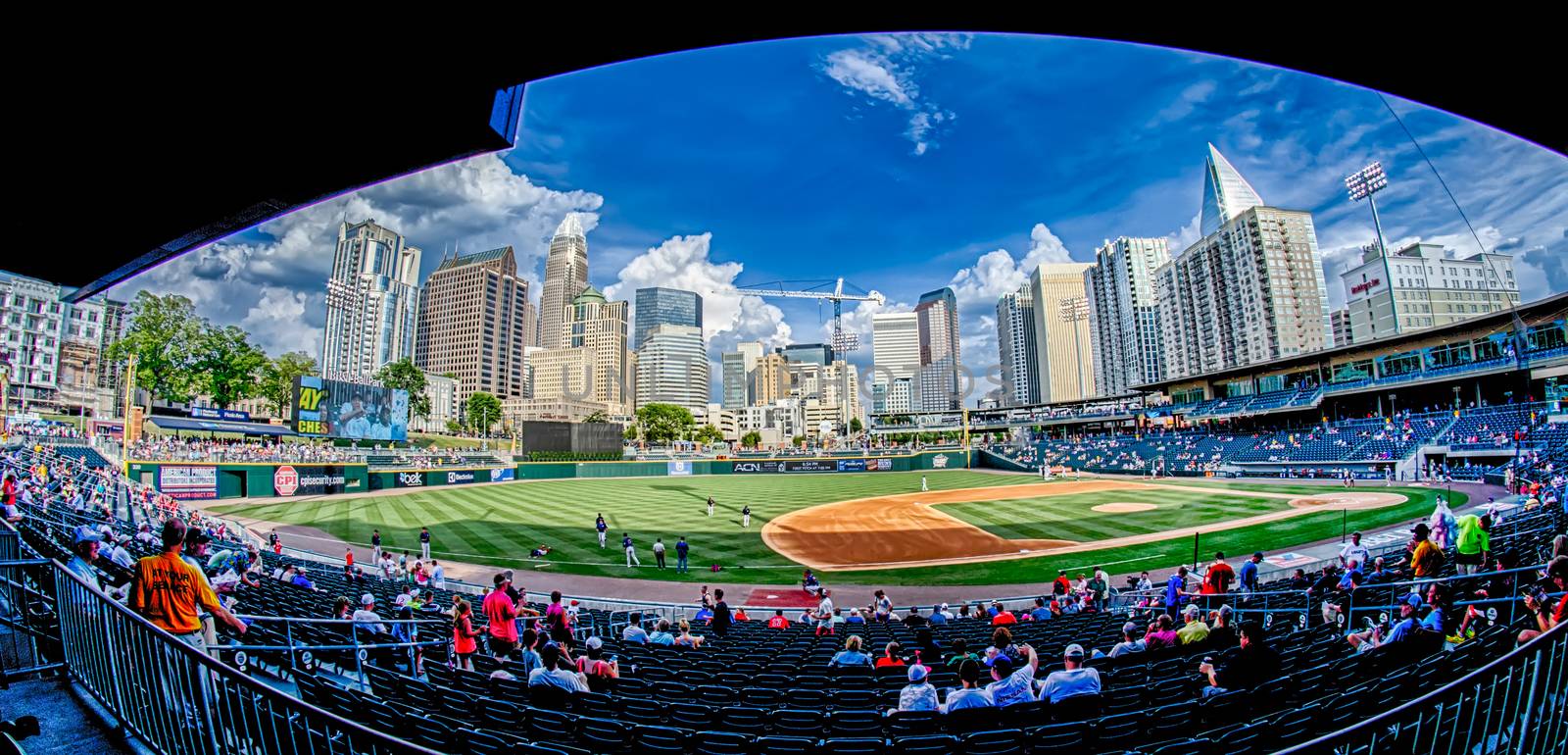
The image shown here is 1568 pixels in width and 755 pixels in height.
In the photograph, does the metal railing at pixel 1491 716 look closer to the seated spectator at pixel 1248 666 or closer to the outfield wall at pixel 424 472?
the seated spectator at pixel 1248 666

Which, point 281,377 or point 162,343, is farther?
point 281,377

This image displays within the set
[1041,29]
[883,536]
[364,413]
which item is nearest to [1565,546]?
[1041,29]

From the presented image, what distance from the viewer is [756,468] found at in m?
73.4

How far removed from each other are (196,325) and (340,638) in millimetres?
78926

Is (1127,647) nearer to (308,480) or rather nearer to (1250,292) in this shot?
(308,480)

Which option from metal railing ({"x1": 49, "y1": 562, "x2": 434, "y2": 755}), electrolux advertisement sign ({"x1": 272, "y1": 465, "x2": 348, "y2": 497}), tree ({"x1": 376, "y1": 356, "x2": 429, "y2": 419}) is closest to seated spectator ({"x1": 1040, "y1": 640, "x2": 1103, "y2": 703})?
metal railing ({"x1": 49, "y1": 562, "x2": 434, "y2": 755})

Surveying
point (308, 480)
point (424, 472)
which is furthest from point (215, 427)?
point (308, 480)

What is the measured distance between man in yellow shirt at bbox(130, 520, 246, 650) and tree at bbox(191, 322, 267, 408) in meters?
81.9

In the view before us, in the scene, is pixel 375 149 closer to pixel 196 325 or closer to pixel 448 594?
pixel 448 594

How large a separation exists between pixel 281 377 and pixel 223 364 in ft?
100

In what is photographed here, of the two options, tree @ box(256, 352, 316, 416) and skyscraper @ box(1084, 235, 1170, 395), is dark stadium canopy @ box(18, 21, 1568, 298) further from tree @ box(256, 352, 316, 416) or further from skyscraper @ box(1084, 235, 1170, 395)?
skyscraper @ box(1084, 235, 1170, 395)

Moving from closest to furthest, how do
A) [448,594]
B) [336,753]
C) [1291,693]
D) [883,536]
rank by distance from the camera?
[336,753] < [1291,693] < [448,594] < [883,536]

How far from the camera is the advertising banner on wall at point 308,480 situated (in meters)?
45.5

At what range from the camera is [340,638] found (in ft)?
28.0
